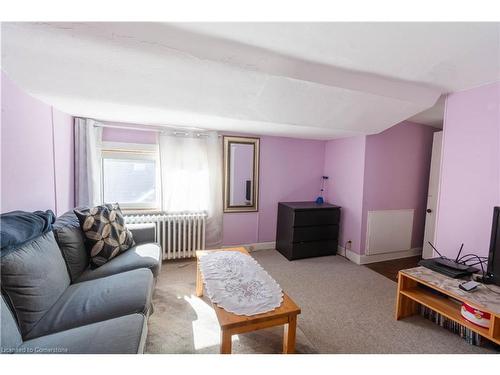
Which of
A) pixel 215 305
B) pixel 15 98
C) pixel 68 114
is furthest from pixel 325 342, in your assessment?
pixel 68 114

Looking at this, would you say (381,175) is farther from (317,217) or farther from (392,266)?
(392,266)

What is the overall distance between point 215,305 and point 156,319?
758 mm

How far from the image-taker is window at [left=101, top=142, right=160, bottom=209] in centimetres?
272

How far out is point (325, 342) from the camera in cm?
157

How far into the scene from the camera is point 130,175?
2828 mm

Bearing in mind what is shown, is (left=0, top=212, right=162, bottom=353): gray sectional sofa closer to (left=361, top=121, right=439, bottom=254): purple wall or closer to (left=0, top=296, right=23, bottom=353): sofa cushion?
(left=0, top=296, right=23, bottom=353): sofa cushion

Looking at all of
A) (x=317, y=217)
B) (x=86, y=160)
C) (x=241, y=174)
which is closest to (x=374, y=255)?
(x=317, y=217)

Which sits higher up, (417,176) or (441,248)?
(417,176)

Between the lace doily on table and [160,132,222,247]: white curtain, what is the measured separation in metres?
1.05

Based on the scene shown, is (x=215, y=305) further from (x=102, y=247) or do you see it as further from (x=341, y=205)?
(x=341, y=205)

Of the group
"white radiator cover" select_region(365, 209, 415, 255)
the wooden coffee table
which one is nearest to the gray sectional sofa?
the wooden coffee table

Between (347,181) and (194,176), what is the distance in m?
2.26

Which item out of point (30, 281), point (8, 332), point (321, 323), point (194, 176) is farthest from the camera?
point (194, 176)

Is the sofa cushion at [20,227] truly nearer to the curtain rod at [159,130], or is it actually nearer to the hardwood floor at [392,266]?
the curtain rod at [159,130]
